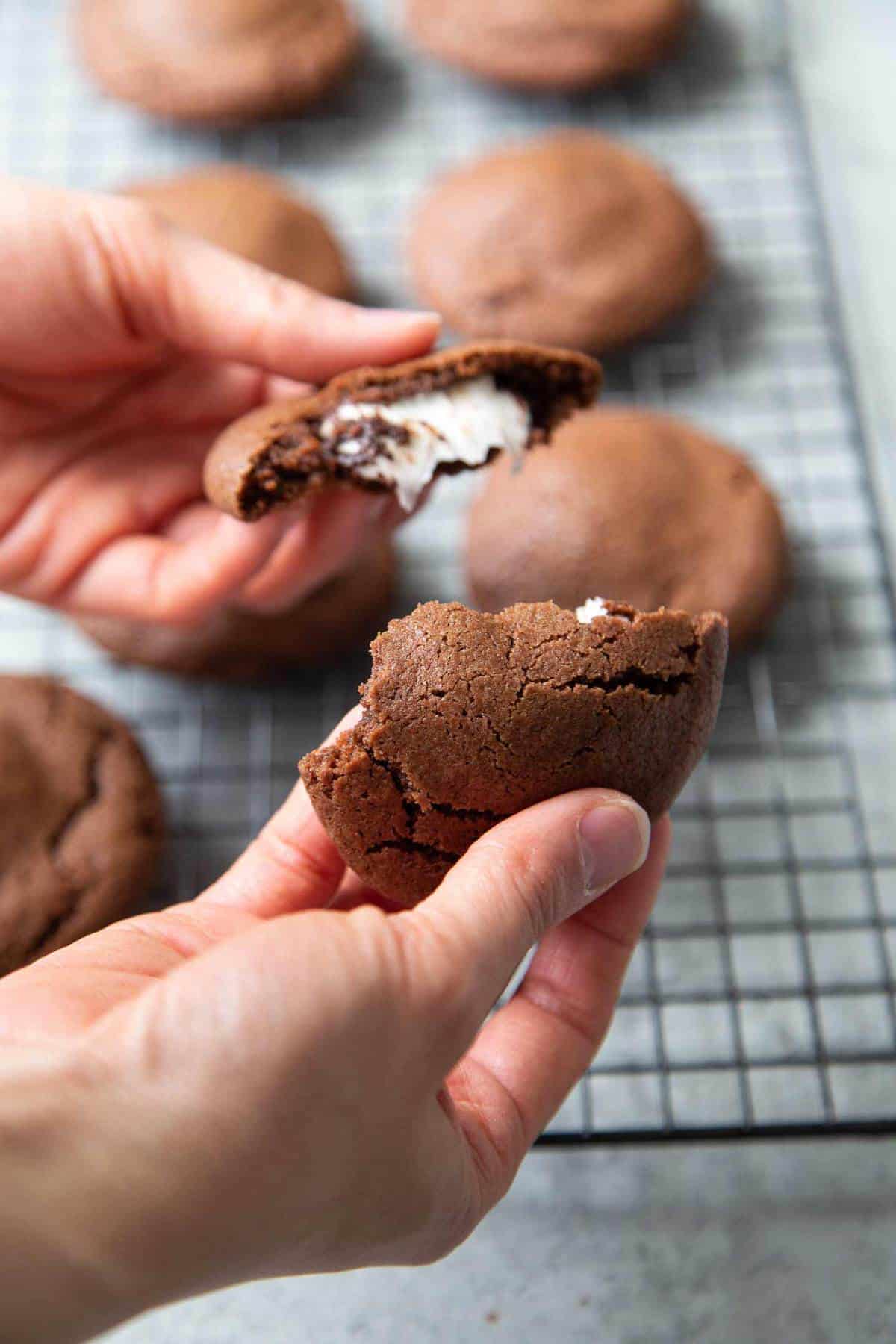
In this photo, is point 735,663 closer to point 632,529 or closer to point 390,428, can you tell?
point 632,529

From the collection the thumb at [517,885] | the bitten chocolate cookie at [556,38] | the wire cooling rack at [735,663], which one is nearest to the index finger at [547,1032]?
the thumb at [517,885]

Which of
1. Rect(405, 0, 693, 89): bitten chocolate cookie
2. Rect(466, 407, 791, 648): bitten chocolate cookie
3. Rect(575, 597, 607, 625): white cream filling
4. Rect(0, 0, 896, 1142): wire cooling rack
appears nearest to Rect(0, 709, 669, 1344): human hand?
Rect(575, 597, 607, 625): white cream filling

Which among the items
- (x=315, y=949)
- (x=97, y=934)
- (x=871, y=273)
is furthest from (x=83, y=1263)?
(x=871, y=273)

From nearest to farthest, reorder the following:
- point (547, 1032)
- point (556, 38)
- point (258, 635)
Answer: point (547, 1032) → point (258, 635) → point (556, 38)

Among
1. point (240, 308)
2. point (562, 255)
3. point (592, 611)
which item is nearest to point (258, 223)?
point (562, 255)

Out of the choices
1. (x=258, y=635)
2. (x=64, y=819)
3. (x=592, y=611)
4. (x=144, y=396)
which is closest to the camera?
(x=592, y=611)

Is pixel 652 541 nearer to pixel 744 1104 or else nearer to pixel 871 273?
pixel 744 1104

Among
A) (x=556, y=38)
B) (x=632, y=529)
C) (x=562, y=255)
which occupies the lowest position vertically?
(x=632, y=529)
